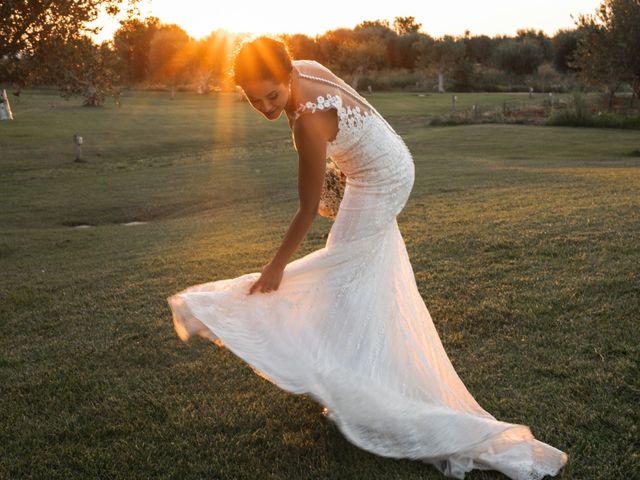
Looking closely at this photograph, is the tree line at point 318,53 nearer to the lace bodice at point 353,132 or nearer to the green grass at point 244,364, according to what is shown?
the lace bodice at point 353,132

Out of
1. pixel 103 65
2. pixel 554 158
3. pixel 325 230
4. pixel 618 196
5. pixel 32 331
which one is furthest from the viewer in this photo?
pixel 554 158

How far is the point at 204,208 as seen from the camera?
1800cm

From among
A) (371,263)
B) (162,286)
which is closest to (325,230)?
(162,286)

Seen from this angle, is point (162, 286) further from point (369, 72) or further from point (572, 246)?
point (369, 72)

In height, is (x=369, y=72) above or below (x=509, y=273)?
above

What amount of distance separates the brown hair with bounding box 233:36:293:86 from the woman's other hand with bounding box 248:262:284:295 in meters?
1.17

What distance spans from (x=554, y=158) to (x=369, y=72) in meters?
70.2

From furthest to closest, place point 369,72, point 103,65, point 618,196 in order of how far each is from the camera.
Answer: point 369,72 → point 103,65 → point 618,196

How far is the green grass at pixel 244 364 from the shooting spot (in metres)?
4.20

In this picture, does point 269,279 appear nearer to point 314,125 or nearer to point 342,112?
point 314,125

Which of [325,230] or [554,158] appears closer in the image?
[325,230]

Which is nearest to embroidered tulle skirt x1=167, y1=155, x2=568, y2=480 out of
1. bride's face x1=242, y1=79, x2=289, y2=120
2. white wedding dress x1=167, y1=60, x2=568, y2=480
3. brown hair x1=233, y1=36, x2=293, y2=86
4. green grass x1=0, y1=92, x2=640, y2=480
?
white wedding dress x1=167, y1=60, x2=568, y2=480

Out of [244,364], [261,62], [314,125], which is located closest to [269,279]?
[314,125]

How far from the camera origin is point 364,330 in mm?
3969
